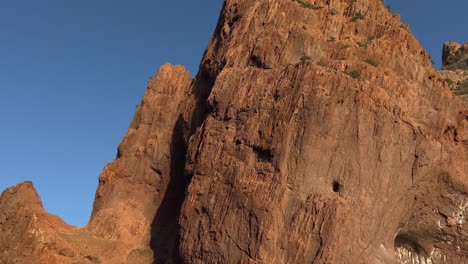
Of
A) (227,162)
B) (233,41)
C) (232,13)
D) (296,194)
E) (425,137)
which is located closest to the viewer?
(296,194)

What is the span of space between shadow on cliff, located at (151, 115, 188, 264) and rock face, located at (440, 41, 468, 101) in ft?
89.9

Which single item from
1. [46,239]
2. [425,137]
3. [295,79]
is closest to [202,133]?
[295,79]

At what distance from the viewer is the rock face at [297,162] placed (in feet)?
94.8

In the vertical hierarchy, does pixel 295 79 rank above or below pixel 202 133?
above

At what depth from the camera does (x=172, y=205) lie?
39.3 metres

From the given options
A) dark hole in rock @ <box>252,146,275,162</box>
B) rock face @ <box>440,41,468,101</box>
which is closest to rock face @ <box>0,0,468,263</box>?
dark hole in rock @ <box>252,146,275,162</box>

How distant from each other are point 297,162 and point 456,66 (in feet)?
207

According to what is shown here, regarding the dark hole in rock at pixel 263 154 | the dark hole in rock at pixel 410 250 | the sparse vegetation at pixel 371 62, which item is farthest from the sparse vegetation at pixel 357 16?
the dark hole in rock at pixel 410 250

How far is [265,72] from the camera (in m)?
33.9

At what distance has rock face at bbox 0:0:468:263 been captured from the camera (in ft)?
94.8

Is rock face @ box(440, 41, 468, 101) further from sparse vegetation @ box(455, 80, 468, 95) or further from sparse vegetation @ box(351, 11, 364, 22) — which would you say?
sparse vegetation @ box(351, 11, 364, 22)

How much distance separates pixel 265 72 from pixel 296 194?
8.79 meters

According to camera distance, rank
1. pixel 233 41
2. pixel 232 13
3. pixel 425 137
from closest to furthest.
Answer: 1. pixel 425 137
2. pixel 233 41
3. pixel 232 13

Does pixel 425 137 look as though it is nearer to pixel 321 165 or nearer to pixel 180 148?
pixel 321 165
